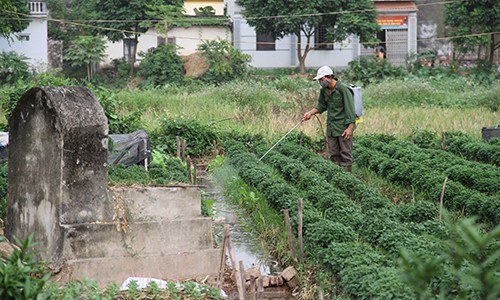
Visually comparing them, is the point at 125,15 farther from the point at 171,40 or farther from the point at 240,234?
the point at 240,234

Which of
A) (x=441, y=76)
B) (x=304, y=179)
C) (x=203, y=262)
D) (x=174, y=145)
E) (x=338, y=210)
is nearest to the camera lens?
(x=203, y=262)

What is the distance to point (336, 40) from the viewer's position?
38.6 meters

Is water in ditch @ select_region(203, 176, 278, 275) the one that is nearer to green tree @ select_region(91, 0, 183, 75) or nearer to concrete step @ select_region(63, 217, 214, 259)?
concrete step @ select_region(63, 217, 214, 259)

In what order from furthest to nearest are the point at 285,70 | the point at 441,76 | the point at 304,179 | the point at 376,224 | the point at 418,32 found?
the point at 418,32, the point at 285,70, the point at 441,76, the point at 304,179, the point at 376,224

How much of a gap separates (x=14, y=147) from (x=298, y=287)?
3351mm

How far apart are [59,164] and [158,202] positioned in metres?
1.20

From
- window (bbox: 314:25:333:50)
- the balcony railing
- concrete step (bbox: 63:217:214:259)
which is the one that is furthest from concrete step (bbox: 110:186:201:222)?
window (bbox: 314:25:333:50)

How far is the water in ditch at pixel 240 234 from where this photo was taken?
414 inches

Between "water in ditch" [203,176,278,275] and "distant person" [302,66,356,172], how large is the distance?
1.98 metres

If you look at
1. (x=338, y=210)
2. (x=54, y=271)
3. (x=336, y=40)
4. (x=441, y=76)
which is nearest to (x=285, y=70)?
(x=336, y=40)

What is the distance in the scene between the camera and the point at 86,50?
37.4 meters

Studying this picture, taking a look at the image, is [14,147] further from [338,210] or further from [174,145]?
[174,145]

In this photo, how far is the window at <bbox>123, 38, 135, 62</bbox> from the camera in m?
40.6

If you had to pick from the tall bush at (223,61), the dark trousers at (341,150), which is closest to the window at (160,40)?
the tall bush at (223,61)
